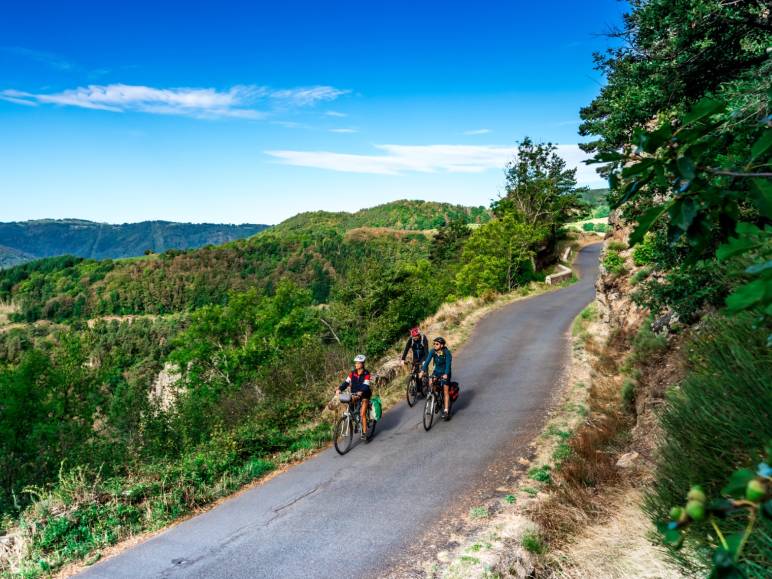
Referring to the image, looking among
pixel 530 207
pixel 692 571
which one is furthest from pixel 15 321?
pixel 692 571

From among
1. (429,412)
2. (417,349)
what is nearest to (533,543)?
(429,412)

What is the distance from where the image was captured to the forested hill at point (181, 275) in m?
150

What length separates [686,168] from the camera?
1.47m

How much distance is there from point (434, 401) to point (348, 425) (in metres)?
2.18

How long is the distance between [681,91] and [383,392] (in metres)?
10.6

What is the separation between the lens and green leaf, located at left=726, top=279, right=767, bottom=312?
1.22m

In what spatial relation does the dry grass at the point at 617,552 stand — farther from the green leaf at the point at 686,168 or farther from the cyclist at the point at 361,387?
the cyclist at the point at 361,387

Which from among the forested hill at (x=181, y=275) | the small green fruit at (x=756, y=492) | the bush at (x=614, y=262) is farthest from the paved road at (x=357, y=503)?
the forested hill at (x=181, y=275)

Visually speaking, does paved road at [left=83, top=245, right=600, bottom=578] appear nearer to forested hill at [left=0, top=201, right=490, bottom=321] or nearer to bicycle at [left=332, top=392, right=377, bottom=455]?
bicycle at [left=332, top=392, right=377, bottom=455]

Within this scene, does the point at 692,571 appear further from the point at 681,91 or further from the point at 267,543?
the point at 681,91

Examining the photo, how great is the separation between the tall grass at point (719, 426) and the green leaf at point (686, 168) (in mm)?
2272

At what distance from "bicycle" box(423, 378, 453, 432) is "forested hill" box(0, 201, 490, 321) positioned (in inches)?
4936

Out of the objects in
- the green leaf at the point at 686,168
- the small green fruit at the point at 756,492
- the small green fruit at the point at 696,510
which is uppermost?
the green leaf at the point at 686,168

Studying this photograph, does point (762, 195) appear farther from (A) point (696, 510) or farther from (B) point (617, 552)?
(B) point (617, 552)
